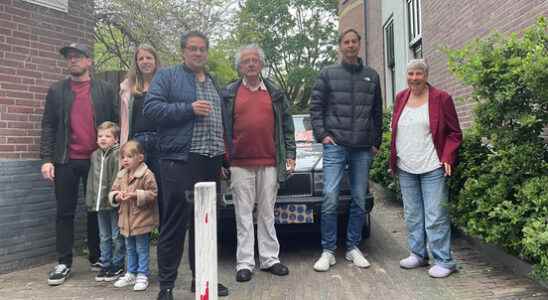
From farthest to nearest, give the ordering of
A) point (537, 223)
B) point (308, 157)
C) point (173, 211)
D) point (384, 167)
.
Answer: point (384, 167), point (308, 157), point (173, 211), point (537, 223)

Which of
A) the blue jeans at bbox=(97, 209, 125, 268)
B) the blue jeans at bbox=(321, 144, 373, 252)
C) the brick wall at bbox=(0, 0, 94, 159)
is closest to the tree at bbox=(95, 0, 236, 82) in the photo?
the brick wall at bbox=(0, 0, 94, 159)

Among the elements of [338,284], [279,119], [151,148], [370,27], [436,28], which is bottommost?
[338,284]

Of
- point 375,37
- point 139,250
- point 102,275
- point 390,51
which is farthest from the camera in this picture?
point 375,37

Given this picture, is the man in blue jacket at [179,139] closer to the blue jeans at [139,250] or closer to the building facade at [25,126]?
the blue jeans at [139,250]

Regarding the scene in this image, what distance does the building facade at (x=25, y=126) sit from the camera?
4.75 meters

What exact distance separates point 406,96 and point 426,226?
1.12 meters

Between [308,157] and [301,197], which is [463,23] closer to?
[308,157]

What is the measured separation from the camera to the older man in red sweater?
4168 mm

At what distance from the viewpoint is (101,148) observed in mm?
4355

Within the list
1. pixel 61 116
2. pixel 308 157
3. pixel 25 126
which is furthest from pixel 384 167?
pixel 25 126

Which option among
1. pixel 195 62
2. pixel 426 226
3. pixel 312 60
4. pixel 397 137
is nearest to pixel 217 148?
pixel 195 62

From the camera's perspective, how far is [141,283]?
13.3 ft

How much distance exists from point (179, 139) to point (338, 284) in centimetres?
171

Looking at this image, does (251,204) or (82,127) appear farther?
(82,127)
